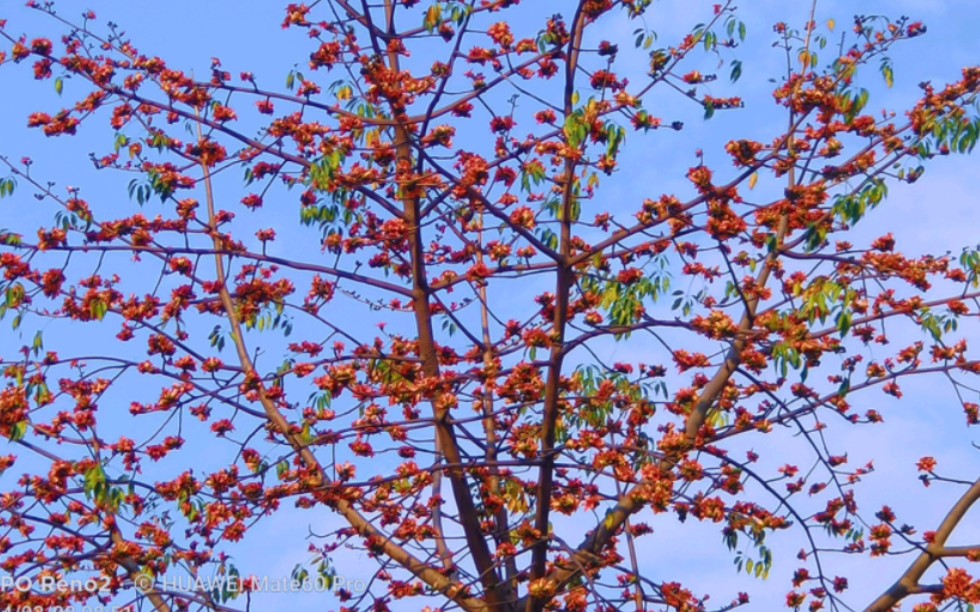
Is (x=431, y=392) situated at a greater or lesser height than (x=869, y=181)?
lesser

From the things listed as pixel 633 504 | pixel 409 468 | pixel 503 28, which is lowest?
pixel 633 504

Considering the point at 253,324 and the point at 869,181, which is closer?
the point at 869,181

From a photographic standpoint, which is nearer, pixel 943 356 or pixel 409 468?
pixel 409 468

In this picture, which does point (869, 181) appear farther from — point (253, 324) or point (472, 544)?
point (253, 324)

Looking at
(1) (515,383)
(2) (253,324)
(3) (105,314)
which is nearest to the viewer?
(1) (515,383)

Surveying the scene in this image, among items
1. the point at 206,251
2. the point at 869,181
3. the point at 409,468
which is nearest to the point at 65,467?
the point at 206,251

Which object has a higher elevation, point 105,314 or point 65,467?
point 105,314

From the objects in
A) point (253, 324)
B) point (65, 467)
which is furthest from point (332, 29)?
point (65, 467)

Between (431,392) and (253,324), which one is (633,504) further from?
(253,324)

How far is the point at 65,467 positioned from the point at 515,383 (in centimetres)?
232

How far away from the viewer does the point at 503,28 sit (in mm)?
6465

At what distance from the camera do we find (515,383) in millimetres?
6285

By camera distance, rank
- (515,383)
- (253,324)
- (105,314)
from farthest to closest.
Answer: (253,324) < (105,314) < (515,383)

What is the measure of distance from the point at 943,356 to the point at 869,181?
1192mm
